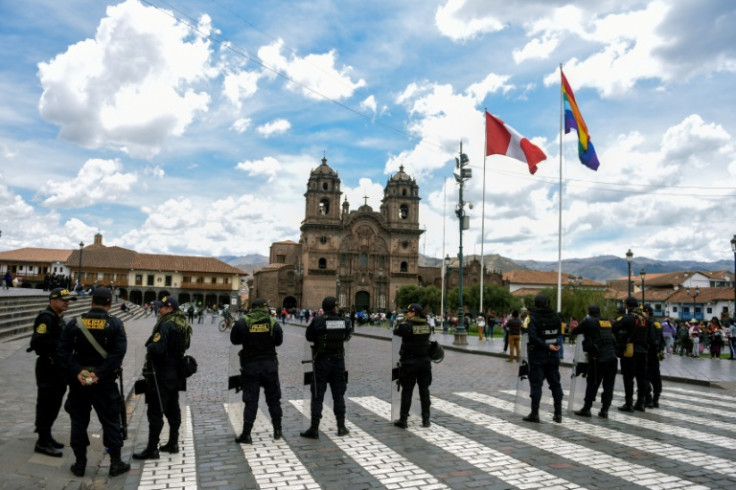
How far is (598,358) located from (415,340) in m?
3.13

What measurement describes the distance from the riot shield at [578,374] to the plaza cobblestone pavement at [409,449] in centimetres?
41

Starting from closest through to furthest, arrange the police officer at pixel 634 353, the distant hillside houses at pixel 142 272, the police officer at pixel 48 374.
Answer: the police officer at pixel 48 374, the police officer at pixel 634 353, the distant hillside houses at pixel 142 272

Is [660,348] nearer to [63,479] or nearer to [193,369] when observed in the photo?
[193,369]

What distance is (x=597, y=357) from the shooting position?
8.41m

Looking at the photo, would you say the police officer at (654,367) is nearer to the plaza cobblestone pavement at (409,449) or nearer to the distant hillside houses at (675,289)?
the plaza cobblestone pavement at (409,449)

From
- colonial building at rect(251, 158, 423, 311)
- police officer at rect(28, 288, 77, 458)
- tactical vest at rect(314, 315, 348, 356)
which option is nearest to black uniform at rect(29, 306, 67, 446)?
police officer at rect(28, 288, 77, 458)

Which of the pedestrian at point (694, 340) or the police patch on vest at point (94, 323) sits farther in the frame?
the pedestrian at point (694, 340)

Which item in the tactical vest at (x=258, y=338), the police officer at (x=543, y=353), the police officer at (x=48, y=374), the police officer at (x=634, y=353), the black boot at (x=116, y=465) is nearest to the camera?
the black boot at (x=116, y=465)

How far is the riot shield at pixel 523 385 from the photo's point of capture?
7.96m

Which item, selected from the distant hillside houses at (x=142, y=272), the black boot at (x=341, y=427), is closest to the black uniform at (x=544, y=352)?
the black boot at (x=341, y=427)

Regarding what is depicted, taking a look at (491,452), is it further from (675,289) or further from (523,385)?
(675,289)

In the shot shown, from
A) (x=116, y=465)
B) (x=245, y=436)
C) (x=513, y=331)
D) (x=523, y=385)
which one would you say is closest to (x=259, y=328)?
(x=245, y=436)

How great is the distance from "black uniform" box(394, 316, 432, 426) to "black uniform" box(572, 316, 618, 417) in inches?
99.5

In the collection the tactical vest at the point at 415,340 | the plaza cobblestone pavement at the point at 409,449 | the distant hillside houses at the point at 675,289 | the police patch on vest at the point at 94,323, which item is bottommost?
the plaza cobblestone pavement at the point at 409,449
